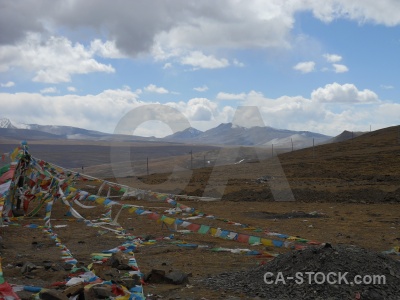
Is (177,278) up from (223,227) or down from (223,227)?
up

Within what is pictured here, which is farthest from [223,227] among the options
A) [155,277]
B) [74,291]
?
[74,291]

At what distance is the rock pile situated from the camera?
20.8 ft

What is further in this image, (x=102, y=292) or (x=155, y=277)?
(x=155, y=277)

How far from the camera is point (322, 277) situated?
6578 millimetres

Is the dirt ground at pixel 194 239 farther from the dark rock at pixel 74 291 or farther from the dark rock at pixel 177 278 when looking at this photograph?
the dark rock at pixel 74 291

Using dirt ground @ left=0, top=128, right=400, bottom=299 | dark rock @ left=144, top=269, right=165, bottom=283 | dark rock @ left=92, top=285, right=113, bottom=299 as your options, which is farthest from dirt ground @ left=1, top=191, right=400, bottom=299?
dark rock @ left=92, top=285, right=113, bottom=299

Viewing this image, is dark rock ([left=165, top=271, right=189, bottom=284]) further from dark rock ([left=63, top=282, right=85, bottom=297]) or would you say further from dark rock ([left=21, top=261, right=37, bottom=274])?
dark rock ([left=21, top=261, right=37, bottom=274])

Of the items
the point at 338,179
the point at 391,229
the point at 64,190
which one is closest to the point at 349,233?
the point at 391,229

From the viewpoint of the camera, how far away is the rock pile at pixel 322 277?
6336 mm

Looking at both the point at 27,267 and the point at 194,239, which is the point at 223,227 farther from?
the point at 27,267

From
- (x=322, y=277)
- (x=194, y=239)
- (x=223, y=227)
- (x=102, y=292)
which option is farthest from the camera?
(x=223, y=227)

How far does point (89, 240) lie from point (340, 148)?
3862 centimetres

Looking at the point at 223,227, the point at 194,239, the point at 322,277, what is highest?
the point at 322,277

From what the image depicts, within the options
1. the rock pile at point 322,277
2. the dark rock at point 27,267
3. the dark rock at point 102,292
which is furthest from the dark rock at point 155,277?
the dark rock at point 27,267
